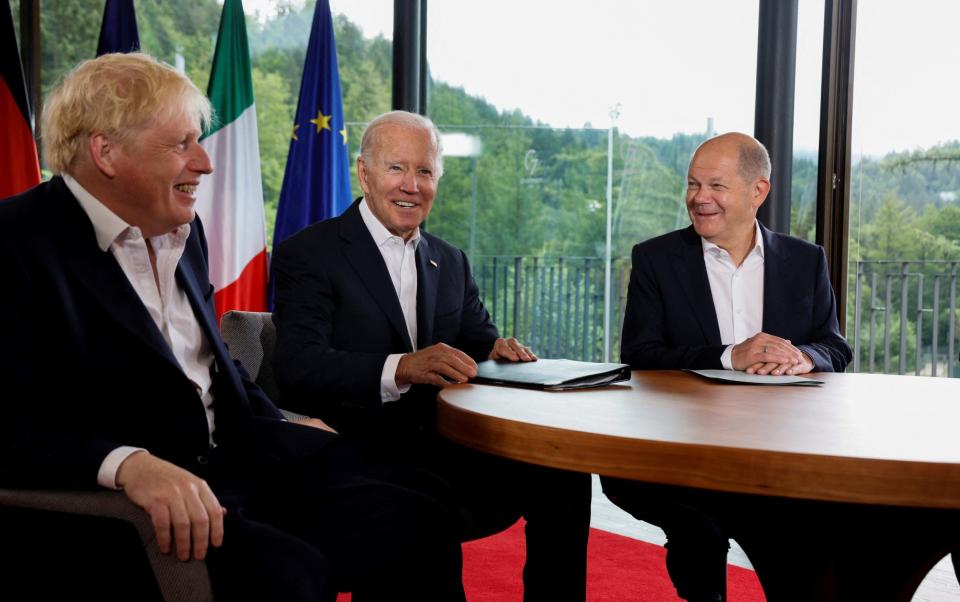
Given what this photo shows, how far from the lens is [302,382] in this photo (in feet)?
6.66

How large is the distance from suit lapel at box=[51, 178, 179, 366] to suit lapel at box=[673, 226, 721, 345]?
4.75 ft

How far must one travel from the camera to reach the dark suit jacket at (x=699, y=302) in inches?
94.1

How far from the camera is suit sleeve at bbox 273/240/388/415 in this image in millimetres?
1986

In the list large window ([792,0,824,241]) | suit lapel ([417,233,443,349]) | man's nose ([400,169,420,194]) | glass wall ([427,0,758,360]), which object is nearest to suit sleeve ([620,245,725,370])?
suit lapel ([417,233,443,349])

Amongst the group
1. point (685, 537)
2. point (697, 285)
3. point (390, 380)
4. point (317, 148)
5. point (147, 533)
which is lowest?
point (685, 537)

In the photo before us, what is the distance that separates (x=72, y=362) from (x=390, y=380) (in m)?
0.72

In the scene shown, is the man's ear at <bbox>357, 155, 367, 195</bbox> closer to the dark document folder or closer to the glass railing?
the dark document folder

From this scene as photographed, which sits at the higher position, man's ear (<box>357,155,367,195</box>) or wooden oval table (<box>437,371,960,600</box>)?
man's ear (<box>357,155,367,195</box>)

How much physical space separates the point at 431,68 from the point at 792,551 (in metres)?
3.66

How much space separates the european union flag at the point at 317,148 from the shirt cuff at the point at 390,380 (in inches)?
98.5

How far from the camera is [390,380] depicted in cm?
195

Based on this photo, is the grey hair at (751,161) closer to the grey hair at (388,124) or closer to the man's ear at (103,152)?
the grey hair at (388,124)

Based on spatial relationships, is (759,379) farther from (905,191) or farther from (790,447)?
(905,191)

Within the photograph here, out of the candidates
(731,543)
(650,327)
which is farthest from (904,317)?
(650,327)
